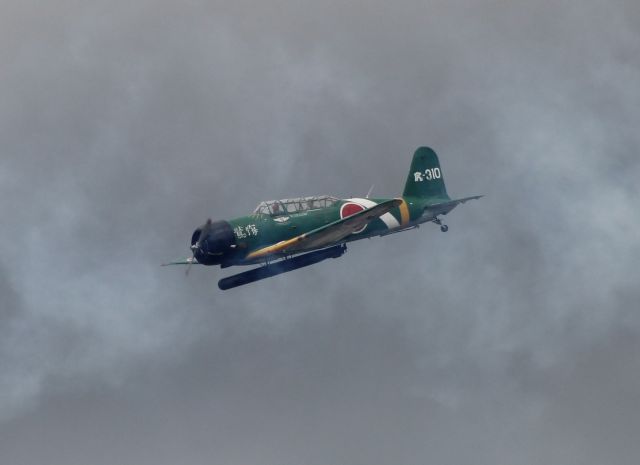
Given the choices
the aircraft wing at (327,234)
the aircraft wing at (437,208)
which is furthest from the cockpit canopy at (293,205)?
the aircraft wing at (437,208)

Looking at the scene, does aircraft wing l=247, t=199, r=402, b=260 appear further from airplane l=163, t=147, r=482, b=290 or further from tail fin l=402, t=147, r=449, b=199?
tail fin l=402, t=147, r=449, b=199

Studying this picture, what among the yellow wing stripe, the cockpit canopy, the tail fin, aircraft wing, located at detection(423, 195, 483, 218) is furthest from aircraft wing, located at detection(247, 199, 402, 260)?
the tail fin

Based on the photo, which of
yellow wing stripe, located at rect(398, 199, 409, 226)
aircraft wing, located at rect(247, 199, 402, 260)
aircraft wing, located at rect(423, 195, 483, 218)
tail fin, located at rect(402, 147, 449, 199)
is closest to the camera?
aircraft wing, located at rect(247, 199, 402, 260)

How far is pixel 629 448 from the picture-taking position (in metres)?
143

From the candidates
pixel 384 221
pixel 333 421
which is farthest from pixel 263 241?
pixel 333 421

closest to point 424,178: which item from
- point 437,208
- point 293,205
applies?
point 437,208

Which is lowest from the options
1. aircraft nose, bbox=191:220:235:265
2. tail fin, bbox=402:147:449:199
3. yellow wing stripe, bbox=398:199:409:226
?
aircraft nose, bbox=191:220:235:265

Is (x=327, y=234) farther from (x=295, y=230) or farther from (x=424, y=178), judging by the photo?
(x=424, y=178)

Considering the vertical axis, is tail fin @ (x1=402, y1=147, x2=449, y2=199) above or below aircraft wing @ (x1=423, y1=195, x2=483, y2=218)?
above

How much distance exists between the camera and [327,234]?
71.8m

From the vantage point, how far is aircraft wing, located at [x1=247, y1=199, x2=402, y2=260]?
70.7 metres

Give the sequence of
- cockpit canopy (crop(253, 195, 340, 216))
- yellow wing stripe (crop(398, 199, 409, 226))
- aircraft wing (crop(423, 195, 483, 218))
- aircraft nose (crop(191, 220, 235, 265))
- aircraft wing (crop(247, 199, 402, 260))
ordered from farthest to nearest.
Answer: aircraft wing (crop(423, 195, 483, 218)) → yellow wing stripe (crop(398, 199, 409, 226)) → cockpit canopy (crop(253, 195, 340, 216)) → aircraft wing (crop(247, 199, 402, 260)) → aircraft nose (crop(191, 220, 235, 265))

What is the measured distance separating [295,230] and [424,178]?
1151 cm

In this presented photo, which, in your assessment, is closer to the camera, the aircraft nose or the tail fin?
the aircraft nose
